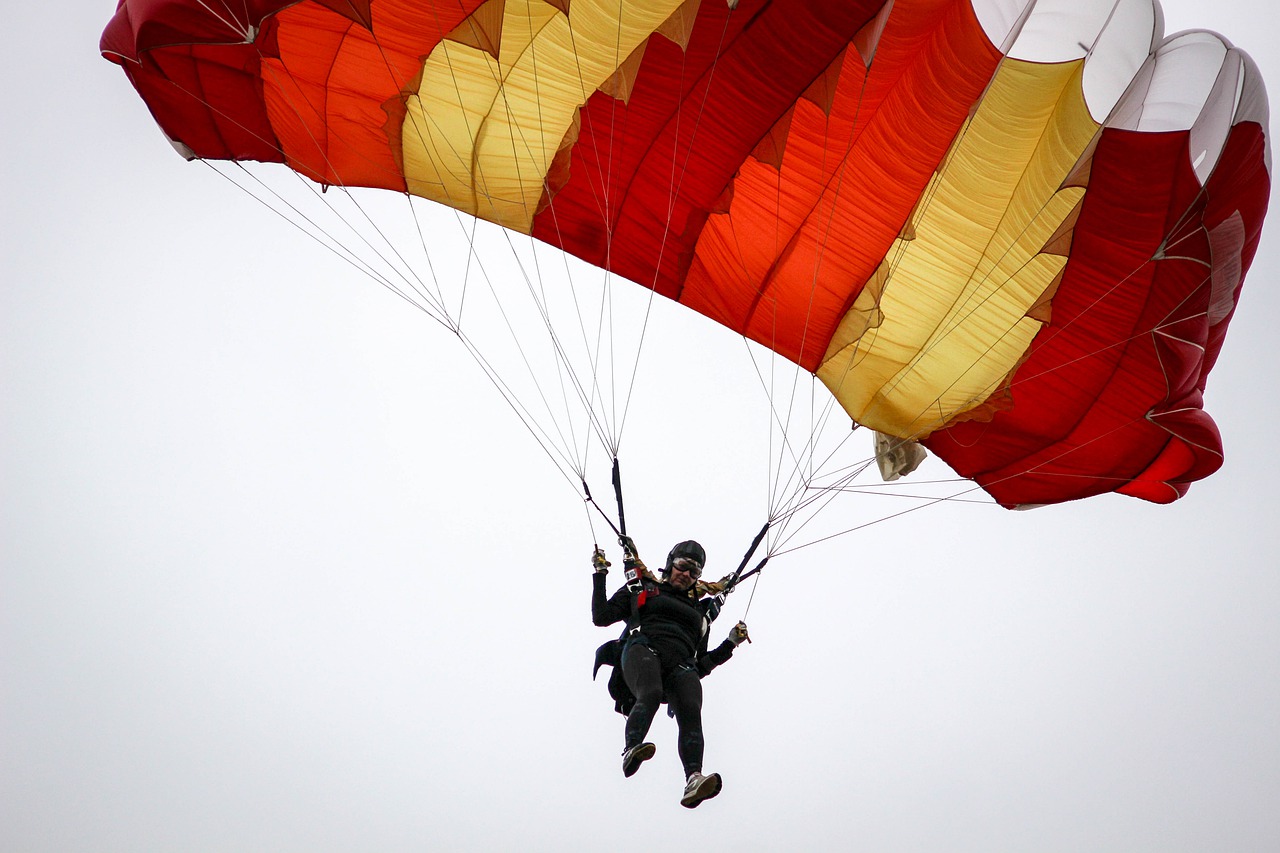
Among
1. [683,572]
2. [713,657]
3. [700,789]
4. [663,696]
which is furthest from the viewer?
[683,572]

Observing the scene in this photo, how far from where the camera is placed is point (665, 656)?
24.2ft

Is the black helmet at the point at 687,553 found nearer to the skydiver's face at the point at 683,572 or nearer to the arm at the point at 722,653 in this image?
the skydiver's face at the point at 683,572

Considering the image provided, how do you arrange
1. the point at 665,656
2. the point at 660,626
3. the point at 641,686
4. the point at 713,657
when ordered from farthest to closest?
the point at 713,657 < the point at 660,626 < the point at 665,656 < the point at 641,686

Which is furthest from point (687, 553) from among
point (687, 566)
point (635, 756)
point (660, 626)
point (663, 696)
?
point (635, 756)

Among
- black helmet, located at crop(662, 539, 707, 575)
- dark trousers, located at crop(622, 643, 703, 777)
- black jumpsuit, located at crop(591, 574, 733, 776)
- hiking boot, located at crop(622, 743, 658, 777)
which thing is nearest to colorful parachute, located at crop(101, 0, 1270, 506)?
black helmet, located at crop(662, 539, 707, 575)

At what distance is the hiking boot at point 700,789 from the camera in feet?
21.7

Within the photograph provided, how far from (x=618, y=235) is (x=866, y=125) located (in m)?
1.71

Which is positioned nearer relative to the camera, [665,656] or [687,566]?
[665,656]

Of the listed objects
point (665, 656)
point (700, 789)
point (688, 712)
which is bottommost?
point (700, 789)

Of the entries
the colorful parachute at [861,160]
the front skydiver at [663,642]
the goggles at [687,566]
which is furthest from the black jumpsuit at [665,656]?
the colorful parachute at [861,160]

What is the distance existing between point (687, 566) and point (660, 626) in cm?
45

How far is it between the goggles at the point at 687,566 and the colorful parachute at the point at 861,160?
1.83 m

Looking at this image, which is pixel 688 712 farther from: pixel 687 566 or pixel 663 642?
pixel 687 566

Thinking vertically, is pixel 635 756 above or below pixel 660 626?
below
